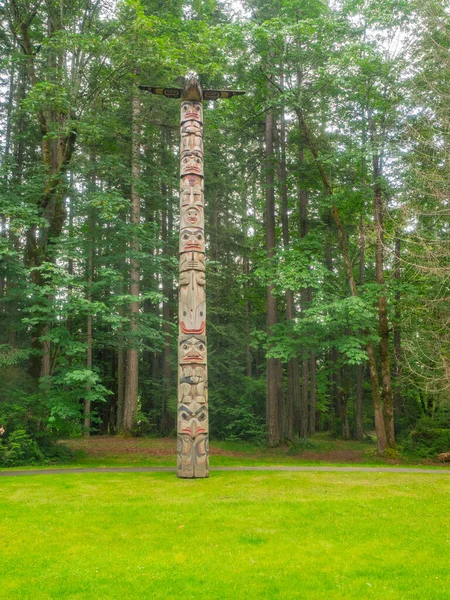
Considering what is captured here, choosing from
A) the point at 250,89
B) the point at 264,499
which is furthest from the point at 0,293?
the point at 264,499

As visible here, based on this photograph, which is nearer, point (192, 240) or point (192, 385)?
point (192, 385)

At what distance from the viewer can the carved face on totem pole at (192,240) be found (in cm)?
1207

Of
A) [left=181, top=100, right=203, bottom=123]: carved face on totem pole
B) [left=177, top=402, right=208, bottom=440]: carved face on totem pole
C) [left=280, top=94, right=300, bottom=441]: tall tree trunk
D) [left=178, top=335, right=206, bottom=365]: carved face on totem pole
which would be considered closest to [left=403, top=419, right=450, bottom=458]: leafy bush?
[left=280, top=94, right=300, bottom=441]: tall tree trunk

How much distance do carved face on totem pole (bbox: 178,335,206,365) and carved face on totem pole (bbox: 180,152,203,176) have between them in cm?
411

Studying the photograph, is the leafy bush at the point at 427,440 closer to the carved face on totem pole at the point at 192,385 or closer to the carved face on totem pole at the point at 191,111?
the carved face on totem pole at the point at 192,385

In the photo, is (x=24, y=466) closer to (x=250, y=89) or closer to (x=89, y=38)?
(x=89, y=38)

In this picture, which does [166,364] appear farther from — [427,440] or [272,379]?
[427,440]

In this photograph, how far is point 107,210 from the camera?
1527 cm

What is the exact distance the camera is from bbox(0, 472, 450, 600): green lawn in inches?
222

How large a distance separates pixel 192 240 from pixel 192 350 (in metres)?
2.63

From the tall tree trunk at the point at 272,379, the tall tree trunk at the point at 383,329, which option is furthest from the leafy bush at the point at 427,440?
the tall tree trunk at the point at 272,379

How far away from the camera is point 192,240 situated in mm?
12086

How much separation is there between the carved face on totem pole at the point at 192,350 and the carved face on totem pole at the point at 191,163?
411 cm

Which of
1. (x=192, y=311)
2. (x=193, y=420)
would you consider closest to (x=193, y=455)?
(x=193, y=420)
